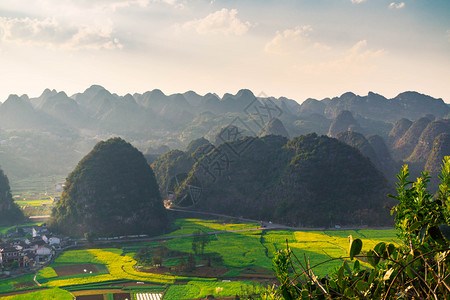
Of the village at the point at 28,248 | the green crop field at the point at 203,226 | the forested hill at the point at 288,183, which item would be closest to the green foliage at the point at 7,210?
the village at the point at 28,248

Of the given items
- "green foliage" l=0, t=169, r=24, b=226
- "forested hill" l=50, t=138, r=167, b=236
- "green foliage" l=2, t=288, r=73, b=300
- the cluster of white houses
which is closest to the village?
the cluster of white houses

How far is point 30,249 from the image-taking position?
2895 cm

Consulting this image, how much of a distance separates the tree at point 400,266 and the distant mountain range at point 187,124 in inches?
2412

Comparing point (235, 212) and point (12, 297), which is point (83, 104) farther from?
point (12, 297)

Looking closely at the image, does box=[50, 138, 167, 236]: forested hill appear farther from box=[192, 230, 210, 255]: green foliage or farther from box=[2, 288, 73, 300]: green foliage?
box=[2, 288, 73, 300]: green foliage

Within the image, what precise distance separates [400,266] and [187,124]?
124165 mm

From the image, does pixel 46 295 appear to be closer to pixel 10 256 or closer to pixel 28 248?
pixel 10 256

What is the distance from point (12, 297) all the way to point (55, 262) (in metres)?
8.09

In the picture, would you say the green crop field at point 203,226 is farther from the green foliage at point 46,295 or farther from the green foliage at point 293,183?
the green foliage at point 46,295

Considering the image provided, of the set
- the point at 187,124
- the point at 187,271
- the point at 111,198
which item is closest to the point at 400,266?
the point at 187,271

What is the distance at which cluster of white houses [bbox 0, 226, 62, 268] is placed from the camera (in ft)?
85.8

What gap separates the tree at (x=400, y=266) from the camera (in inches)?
70.8

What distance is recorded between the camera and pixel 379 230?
3666 cm

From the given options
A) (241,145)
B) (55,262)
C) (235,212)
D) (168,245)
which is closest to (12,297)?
(55,262)
